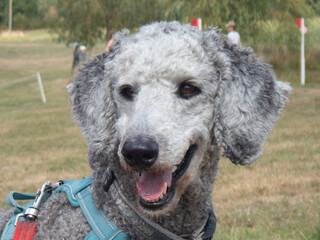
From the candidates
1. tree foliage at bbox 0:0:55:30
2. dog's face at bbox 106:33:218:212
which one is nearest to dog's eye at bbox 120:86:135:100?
dog's face at bbox 106:33:218:212

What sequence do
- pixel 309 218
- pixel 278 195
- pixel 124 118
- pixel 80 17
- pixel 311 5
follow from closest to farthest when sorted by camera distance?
1. pixel 124 118
2. pixel 309 218
3. pixel 278 195
4. pixel 311 5
5. pixel 80 17

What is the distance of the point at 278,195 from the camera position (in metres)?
6.16

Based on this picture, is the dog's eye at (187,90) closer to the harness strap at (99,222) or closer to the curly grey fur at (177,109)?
the curly grey fur at (177,109)

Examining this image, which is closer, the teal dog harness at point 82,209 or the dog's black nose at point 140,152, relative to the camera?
the dog's black nose at point 140,152

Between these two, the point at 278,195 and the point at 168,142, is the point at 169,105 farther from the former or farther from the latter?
the point at 278,195

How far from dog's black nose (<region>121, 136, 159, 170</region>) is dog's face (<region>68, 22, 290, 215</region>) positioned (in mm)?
89

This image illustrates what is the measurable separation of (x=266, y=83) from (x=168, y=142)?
2.26ft

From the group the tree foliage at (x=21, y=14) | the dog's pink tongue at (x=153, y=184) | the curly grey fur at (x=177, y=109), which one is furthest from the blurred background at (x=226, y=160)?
the tree foliage at (x=21, y=14)

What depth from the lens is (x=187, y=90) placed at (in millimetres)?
3027

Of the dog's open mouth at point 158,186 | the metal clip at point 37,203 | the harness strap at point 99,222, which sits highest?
the dog's open mouth at point 158,186

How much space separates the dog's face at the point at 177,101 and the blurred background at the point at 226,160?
5.41 feet

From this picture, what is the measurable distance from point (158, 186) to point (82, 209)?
0.41 m

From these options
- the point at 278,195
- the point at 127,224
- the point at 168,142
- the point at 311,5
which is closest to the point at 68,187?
the point at 127,224

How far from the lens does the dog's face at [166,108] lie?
9.20 ft
